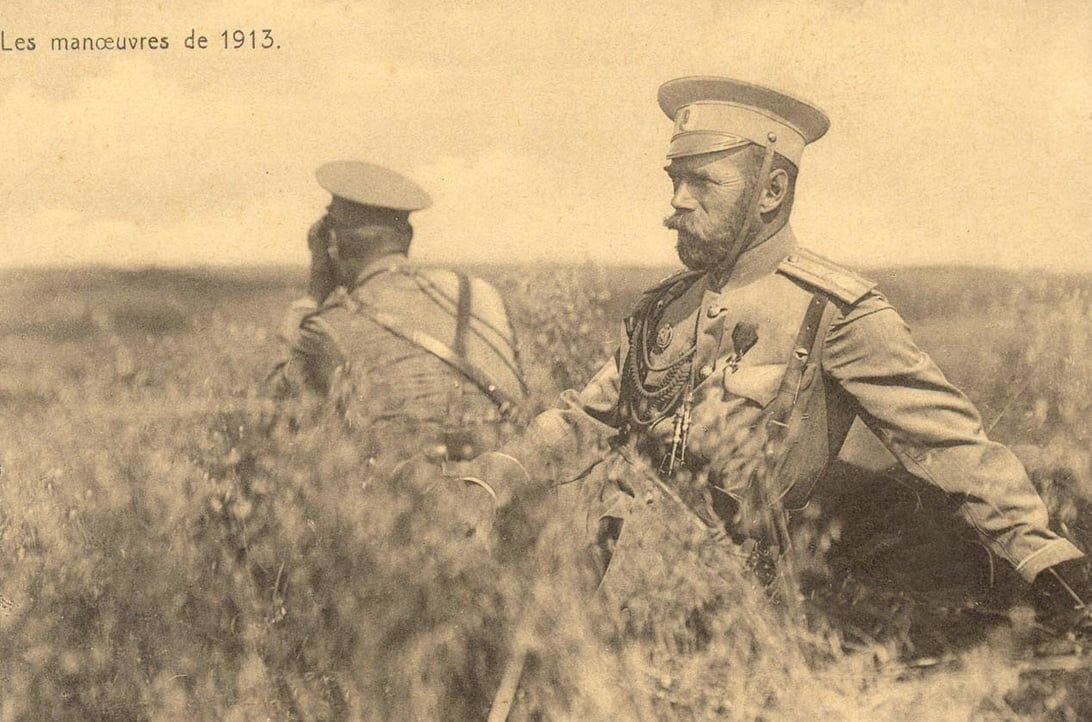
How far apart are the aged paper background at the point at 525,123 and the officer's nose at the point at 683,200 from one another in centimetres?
11

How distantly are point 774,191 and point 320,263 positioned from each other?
166 centimetres

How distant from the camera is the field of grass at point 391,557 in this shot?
3990 mm

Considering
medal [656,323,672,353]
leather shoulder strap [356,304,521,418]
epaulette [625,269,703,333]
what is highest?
epaulette [625,269,703,333]

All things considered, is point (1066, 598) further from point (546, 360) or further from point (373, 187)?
point (373, 187)

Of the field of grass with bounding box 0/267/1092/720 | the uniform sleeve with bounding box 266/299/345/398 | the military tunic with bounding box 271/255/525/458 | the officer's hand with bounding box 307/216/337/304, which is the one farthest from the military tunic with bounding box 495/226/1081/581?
the officer's hand with bounding box 307/216/337/304

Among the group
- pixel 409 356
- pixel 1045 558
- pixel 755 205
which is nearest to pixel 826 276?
pixel 755 205

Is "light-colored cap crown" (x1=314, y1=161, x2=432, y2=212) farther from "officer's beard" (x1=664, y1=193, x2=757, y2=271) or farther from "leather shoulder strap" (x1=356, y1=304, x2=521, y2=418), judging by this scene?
"officer's beard" (x1=664, y1=193, x2=757, y2=271)

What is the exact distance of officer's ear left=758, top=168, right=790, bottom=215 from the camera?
13.4ft

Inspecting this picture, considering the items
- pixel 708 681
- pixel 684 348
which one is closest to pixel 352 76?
pixel 684 348

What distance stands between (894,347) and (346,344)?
1914 millimetres

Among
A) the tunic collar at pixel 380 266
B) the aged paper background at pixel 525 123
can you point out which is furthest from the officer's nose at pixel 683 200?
the tunic collar at pixel 380 266

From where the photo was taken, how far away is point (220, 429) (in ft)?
14.4

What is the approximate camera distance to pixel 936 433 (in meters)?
3.87

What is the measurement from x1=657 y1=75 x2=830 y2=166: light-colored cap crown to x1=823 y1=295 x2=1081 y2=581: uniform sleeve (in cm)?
65
